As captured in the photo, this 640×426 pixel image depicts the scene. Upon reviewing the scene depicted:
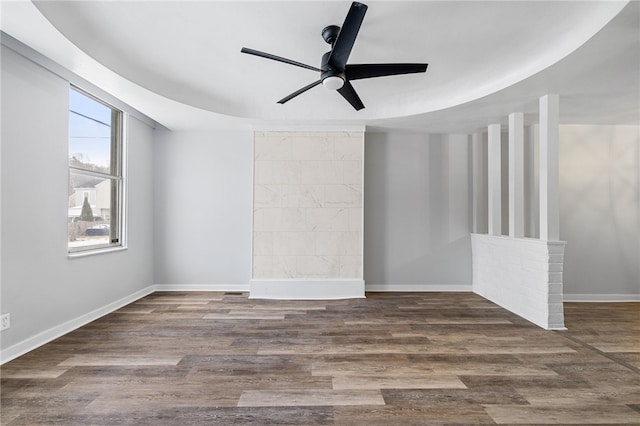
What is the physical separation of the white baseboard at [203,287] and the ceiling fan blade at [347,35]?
3.54 m

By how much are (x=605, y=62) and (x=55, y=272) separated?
5.20 m

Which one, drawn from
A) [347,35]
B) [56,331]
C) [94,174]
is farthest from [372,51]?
[56,331]

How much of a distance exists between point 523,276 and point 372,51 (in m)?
2.97

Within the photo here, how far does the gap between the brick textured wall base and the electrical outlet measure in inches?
189

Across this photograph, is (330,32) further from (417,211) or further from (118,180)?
(118,180)

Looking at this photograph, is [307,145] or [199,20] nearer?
[199,20]

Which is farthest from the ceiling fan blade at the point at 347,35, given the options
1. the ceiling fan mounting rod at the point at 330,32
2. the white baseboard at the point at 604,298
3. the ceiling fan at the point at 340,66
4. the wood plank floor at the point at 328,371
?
the white baseboard at the point at 604,298

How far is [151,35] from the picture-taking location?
2.61 m

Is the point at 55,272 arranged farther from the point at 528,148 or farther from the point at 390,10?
the point at 528,148

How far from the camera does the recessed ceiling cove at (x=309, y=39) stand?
89.6 inches

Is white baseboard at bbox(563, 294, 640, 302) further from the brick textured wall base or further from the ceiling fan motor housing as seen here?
the ceiling fan motor housing

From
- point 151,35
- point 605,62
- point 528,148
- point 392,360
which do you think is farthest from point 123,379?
point 528,148

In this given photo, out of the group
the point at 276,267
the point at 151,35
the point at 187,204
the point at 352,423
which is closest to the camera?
the point at 352,423

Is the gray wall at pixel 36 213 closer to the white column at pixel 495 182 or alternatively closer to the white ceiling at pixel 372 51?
the white ceiling at pixel 372 51
